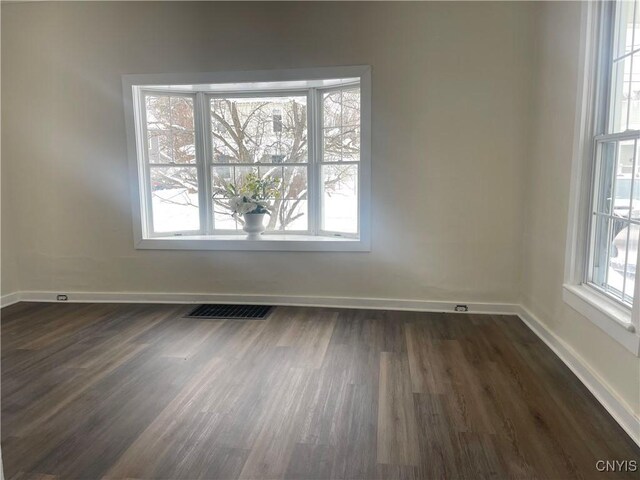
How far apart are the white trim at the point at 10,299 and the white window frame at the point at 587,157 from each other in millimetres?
4703

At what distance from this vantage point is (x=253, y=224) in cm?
418

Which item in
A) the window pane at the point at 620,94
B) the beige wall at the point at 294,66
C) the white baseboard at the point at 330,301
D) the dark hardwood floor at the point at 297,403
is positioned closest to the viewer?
the dark hardwood floor at the point at 297,403

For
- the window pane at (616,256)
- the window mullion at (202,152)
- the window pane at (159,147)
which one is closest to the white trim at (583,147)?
the window pane at (616,256)

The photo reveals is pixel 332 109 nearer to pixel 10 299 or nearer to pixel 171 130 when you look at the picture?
pixel 171 130

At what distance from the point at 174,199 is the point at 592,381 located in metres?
3.69

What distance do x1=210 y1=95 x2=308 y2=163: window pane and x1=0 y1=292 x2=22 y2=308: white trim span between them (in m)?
2.31

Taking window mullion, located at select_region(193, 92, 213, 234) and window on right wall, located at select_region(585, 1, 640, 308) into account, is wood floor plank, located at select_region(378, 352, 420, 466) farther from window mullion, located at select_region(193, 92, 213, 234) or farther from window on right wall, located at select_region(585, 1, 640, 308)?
window mullion, located at select_region(193, 92, 213, 234)

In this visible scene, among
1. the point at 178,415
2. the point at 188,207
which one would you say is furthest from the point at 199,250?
the point at 178,415

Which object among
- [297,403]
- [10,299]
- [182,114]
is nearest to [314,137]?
[182,114]

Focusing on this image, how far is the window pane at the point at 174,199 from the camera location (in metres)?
4.29

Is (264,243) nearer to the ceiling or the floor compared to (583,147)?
nearer to the floor

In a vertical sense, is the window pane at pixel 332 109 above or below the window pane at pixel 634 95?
above

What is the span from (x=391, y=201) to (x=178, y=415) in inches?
95.0

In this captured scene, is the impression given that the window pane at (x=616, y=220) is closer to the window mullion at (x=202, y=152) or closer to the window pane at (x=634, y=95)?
the window pane at (x=634, y=95)
